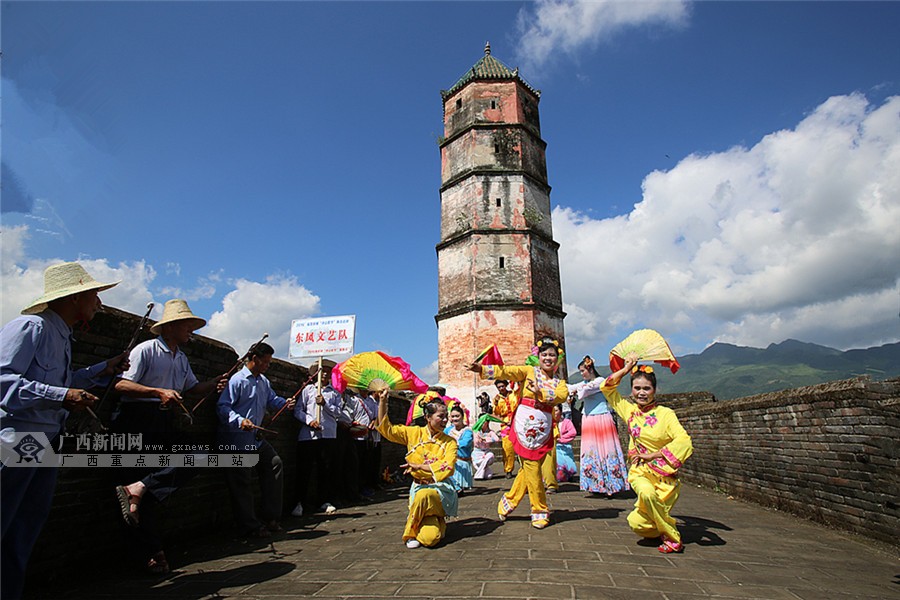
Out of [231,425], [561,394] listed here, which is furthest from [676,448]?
[231,425]

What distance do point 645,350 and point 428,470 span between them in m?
2.36

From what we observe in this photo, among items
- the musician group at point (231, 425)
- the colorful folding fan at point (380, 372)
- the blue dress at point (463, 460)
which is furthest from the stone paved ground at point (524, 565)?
the blue dress at point (463, 460)

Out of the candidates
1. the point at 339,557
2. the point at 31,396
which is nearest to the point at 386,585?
the point at 339,557

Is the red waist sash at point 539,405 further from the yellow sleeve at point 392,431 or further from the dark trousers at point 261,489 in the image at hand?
the dark trousers at point 261,489

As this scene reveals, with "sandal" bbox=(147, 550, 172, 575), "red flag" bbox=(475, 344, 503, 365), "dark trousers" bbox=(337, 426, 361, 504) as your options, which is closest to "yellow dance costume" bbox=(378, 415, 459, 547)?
"red flag" bbox=(475, 344, 503, 365)

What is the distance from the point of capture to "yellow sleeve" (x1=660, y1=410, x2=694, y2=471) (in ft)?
13.5

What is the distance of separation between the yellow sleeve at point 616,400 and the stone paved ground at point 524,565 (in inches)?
44.4

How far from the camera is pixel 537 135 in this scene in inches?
931

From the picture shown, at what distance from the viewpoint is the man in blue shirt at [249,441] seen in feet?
15.4

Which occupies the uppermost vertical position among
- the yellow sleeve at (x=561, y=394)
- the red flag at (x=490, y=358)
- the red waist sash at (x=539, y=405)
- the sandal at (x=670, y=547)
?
the red flag at (x=490, y=358)

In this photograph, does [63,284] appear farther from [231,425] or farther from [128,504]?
[231,425]

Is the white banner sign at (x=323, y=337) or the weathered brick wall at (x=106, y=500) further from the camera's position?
the white banner sign at (x=323, y=337)

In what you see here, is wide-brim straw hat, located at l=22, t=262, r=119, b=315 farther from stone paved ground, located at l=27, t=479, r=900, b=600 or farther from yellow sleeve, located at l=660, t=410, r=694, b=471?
yellow sleeve, located at l=660, t=410, r=694, b=471

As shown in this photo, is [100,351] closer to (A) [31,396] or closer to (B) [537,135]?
(A) [31,396]
